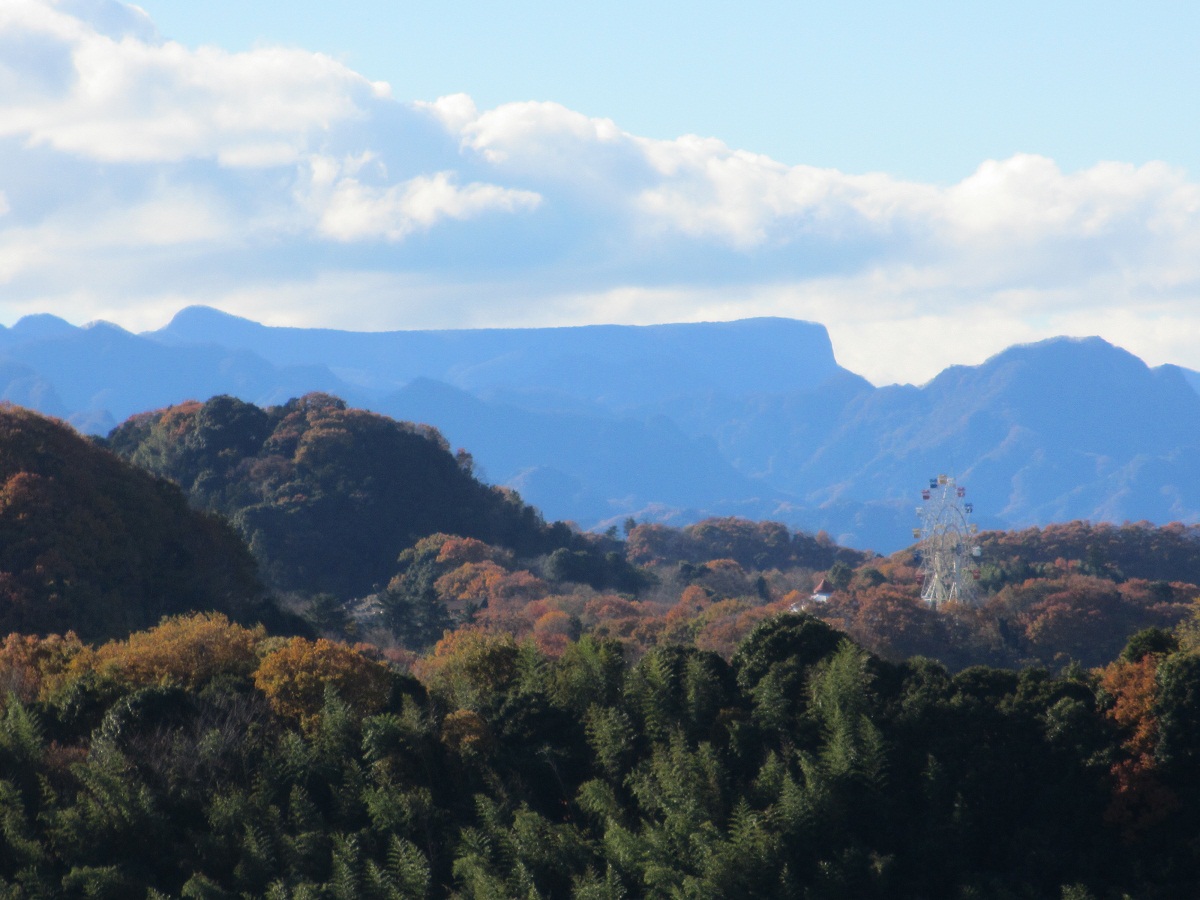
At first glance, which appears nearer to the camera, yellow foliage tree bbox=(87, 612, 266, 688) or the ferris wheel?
yellow foliage tree bbox=(87, 612, 266, 688)

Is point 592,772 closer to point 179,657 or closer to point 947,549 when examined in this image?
point 179,657

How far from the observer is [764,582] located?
65.5 m

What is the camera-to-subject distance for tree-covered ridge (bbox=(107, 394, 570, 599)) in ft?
200

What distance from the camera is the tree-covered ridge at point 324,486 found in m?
61.1

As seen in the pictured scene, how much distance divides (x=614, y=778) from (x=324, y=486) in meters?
45.8

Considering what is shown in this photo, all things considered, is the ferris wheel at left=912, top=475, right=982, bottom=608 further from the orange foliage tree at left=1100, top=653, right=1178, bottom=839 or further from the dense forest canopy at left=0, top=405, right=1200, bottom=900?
the orange foliage tree at left=1100, top=653, right=1178, bottom=839

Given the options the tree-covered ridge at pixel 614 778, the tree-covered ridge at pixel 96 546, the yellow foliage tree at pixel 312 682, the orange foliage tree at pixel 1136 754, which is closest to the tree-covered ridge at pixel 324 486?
the tree-covered ridge at pixel 96 546

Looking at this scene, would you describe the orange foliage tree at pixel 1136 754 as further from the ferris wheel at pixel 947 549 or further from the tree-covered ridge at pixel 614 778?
the ferris wheel at pixel 947 549

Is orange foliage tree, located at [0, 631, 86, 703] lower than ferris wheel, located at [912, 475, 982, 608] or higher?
higher

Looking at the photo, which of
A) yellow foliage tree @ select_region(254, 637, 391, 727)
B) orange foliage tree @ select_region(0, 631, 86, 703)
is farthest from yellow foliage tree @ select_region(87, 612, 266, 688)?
yellow foliage tree @ select_region(254, 637, 391, 727)

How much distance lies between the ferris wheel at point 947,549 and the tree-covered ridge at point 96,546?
90.3ft

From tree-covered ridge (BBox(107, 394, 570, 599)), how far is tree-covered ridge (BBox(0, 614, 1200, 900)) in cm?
3724

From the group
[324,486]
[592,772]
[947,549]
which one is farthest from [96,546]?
[947,549]

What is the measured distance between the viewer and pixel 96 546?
35906mm
